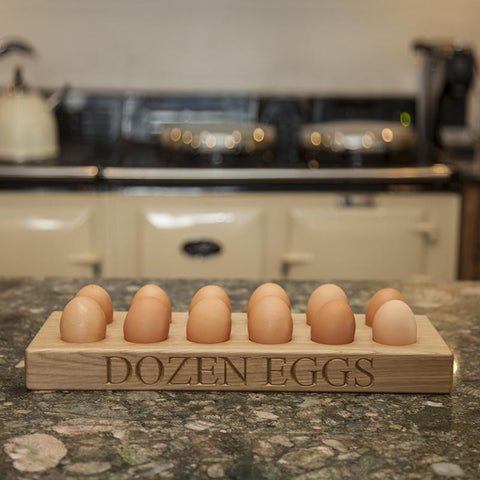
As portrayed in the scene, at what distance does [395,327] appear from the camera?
1.11 meters

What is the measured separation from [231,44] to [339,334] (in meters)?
2.34

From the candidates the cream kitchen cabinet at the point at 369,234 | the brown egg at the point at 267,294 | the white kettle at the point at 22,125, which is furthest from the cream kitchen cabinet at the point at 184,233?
the brown egg at the point at 267,294

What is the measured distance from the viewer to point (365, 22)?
3.29m

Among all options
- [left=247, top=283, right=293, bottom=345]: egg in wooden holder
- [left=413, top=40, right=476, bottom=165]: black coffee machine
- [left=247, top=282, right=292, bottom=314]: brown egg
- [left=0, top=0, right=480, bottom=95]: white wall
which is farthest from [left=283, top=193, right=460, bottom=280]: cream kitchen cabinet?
[left=247, top=283, right=293, bottom=345]: egg in wooden holder

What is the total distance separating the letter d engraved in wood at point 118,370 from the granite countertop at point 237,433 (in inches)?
0.7

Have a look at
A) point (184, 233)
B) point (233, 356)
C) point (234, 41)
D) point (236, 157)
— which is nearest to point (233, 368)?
point (233, 356)

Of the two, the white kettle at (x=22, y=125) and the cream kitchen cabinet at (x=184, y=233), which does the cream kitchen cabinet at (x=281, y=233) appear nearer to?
the cream kitchen cabinet at (x=184, y=233)

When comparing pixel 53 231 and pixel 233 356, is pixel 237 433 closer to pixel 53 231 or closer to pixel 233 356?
pixel 233 356

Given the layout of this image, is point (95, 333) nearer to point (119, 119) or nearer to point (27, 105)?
point (27, 105)

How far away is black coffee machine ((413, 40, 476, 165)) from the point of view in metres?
2.98

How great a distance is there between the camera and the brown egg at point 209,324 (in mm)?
1104

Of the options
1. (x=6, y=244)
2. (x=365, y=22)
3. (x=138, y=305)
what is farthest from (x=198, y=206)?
(x=138, y=305)

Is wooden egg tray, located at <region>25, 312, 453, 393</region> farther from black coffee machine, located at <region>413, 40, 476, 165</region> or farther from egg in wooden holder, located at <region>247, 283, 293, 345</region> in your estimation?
black coffee machine, located at <region>413, 40, 476, 165</region>

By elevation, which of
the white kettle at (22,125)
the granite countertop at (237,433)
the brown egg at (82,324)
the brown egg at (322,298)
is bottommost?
the granite countertop at (237,433)
